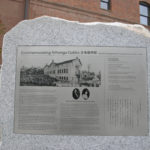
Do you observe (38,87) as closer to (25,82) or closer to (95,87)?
(25,82)

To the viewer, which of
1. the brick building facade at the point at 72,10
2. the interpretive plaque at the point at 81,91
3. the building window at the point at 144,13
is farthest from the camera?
the building window at the point at 144,13

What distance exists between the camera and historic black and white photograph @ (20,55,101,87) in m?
2.35

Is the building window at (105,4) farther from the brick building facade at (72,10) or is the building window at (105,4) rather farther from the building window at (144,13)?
the building window at (144,13)

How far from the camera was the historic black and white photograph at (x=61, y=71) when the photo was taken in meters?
2.35

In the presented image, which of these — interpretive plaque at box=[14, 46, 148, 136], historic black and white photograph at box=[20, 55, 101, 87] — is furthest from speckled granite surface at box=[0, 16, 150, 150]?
historic black and white photograph at box=[20, 55, 101, 87]

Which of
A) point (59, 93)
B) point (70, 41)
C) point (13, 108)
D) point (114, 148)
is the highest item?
point (70, 41)

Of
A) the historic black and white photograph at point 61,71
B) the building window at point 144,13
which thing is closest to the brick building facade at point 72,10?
the building window at point 144,13

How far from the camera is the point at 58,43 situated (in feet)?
7.93

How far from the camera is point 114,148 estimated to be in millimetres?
2305

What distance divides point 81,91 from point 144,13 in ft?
41.4

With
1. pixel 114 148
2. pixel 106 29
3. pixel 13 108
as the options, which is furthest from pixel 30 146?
pixel 106 29

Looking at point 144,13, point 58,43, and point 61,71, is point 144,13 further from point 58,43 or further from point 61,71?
point 61,71

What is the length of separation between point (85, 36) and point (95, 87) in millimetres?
634

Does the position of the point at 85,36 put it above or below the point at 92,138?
above
